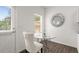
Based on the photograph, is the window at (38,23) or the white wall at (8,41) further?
the window at (38,23)

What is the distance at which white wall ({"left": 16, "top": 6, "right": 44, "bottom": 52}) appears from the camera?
155 cm

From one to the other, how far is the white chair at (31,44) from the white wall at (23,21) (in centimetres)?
9

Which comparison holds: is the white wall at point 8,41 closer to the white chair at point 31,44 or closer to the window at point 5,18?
the window at point 5,18

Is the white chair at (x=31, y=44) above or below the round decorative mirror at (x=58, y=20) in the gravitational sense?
below

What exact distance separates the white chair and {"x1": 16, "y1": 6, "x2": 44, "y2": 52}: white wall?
0.09 m

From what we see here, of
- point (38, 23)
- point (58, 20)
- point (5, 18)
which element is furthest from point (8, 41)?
point (58, 20)

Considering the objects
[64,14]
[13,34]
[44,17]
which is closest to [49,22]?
[44,17]

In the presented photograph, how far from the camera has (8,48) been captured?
4.79 ft

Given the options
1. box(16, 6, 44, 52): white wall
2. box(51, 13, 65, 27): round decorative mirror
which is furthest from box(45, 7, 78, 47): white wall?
box(16, 6, 44, 52): white wall

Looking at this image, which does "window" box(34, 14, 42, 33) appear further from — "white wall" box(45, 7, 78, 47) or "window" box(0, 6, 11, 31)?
"window" box(0, 6, 11, 31)

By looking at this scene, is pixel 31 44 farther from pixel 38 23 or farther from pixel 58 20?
pixel 58 20

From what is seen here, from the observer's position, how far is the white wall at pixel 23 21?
1.55m

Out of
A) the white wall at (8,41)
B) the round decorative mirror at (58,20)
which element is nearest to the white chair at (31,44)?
the white wall at (8,41)
